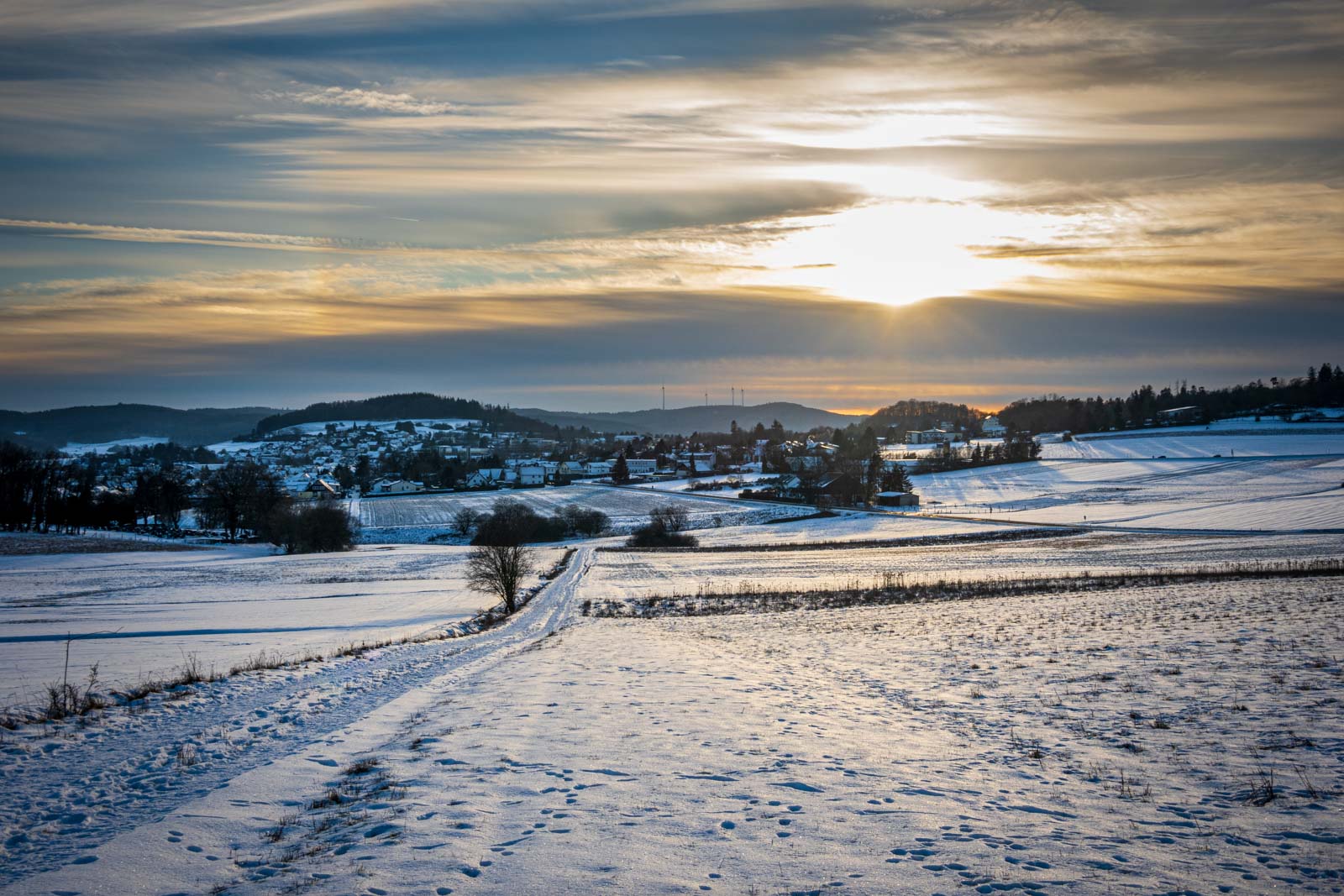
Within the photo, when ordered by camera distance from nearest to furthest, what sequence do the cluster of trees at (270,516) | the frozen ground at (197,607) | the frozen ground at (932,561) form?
the frozen ground at (197,607), the frozen ground at (932,561), the cluster of trees at (270,516)

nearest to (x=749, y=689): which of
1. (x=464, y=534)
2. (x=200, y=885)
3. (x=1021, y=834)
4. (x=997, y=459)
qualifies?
(x=1021, y=834)

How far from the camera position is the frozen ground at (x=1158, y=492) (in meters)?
67.1

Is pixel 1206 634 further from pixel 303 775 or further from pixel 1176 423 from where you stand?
pixel 1176 423

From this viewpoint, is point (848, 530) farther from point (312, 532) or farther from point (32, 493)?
point (32, 493)

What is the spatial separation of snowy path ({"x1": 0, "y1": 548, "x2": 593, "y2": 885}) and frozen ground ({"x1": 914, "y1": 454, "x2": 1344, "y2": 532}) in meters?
69.7

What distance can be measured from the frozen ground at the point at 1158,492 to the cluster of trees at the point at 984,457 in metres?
4.32

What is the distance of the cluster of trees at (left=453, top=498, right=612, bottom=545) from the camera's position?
75125mm

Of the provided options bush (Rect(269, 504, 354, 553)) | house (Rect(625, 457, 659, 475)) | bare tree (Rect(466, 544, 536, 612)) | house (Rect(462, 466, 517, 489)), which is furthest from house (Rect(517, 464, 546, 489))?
bare tree (Rect(466, 544, 536, 612))

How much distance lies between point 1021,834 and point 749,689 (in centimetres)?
770

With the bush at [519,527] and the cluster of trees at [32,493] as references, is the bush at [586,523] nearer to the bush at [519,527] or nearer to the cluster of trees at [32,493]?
the bush at [519,527]

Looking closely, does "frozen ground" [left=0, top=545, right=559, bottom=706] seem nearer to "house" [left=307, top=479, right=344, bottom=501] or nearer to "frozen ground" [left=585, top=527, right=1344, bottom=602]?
"frozen ground" [left=585, top=527, right=1344, bottom=602]

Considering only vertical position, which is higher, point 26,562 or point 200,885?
point 200,885

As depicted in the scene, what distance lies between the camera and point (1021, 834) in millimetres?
7855

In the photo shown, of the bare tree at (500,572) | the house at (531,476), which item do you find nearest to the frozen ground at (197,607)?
the bare tree at (500,572)
